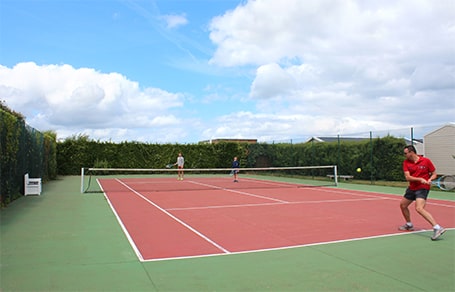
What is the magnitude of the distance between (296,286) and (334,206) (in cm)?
691

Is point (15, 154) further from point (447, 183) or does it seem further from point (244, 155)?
point (244, 155)

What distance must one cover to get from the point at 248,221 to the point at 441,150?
1431cm

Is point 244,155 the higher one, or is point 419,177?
Answer: point 244,155

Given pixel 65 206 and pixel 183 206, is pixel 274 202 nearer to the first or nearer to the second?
pixel 183 206

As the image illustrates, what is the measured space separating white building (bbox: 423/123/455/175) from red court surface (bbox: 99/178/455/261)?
278 inches

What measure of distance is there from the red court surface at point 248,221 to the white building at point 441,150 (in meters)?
7.05

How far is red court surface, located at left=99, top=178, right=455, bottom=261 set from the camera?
6184mm

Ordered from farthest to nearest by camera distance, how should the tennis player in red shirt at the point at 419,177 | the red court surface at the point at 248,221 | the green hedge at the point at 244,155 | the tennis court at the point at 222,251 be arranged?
the green hedge at the point at 244,155 → the tennis player in red shirt at the point at 419,177 → the red court surface at the point at 248,221 → the tennis court at the point at 222,251

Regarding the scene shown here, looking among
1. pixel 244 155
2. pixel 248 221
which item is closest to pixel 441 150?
pixel 248 221

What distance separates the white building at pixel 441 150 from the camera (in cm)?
1812

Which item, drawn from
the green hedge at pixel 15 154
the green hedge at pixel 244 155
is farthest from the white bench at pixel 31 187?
the green hedge at pixel 244 155

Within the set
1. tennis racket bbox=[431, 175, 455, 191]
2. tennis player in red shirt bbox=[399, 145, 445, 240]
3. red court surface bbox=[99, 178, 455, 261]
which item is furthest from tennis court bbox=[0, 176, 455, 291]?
tennis racket bbox=[431, 175, 455, 191]

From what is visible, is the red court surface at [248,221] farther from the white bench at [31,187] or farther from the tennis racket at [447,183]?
the tennis racket at [447,183]

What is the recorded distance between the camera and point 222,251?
18.8 feet
